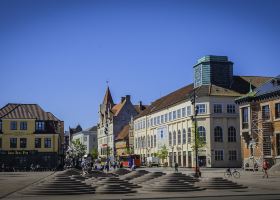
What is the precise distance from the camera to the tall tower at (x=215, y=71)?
8741 cm

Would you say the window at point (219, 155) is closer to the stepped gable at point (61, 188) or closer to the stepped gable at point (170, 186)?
the stepped gable at point (170, 186)

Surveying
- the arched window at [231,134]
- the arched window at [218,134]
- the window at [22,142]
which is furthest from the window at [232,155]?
the window at [22,142]

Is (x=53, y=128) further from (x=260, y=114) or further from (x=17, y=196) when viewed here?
(x=17, y=196)

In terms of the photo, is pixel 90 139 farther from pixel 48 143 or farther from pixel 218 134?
pixel 218 134

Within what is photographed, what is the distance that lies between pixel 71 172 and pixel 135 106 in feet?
364

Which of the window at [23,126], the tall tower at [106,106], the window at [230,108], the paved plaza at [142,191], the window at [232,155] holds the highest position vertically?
the tall tower at [106,106]

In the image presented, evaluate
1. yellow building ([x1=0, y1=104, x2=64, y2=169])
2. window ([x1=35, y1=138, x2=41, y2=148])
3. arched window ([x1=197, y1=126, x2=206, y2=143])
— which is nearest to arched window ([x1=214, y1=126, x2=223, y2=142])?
arched window ([x1=197, y1=126, x2=206, y2=143])

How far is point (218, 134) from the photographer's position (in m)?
82.9

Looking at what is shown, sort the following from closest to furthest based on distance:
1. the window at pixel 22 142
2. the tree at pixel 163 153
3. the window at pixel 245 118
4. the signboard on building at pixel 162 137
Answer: the window at pixel 245 118, the window at pixel 22 142, the tree at pixel 163 153, the signboard on building at pixel 162 137

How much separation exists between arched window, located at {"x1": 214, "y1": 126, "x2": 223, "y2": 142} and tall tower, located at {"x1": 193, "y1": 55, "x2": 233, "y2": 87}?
356 inches

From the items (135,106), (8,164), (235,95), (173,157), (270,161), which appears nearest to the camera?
(270,161)

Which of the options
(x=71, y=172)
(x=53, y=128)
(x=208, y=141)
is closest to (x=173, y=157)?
(x=208, y=141)

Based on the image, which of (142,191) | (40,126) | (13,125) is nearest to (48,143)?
(40,126)

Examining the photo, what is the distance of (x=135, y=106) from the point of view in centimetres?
15312
